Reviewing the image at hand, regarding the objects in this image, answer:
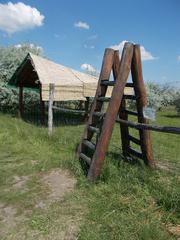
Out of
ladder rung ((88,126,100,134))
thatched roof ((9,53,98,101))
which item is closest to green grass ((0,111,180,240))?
ladder rung ((88,126,100,134))

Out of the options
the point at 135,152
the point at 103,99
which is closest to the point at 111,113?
the point at 103,99

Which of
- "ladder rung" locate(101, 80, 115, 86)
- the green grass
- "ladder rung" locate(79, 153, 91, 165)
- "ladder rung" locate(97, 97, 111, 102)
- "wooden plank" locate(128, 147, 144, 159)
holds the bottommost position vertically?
the green grass

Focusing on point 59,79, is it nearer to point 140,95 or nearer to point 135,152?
point 135,152

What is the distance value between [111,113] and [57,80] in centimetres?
830

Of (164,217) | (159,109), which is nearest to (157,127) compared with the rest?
(164,217)

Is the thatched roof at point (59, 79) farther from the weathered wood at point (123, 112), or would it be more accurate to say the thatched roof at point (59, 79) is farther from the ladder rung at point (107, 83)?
the ladder rung at point (107, 83)

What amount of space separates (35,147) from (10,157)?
2.98 feet

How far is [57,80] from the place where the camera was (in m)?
13.2

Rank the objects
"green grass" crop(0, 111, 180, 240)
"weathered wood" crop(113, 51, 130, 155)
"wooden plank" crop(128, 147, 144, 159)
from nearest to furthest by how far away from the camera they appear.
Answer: "green grass" crop(0, 111, 180, 240)
"wooden plank" crop(128, 147, 144, 159)
"weathered wood" crop(113, 51, 130, 155)

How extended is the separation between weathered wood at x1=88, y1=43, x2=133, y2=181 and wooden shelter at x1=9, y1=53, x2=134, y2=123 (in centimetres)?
716

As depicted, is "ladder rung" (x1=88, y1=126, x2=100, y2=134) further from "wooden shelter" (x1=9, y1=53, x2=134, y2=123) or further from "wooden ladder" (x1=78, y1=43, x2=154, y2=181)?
"wooden shelter" (x1=9, y1=53, x2=134, y2=123)

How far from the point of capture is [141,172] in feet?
16.2

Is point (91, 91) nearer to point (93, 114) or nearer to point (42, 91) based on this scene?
point (42, 91)

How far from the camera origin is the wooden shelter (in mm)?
12562
